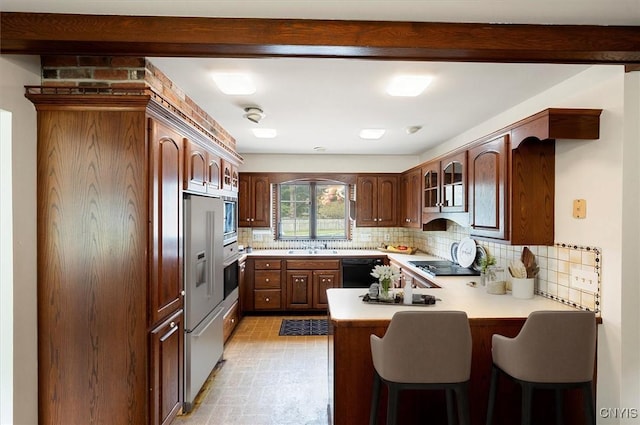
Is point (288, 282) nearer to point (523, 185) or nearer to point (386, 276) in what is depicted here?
point (386, 276)

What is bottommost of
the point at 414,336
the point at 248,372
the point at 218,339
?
the point at 248,372

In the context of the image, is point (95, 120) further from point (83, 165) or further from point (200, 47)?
point (200, 47)

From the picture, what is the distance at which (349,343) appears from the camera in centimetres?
198

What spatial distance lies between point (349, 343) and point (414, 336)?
18.7 inches

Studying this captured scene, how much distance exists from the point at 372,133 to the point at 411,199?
133 cm

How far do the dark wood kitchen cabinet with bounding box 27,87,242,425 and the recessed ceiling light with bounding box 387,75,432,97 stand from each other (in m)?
1.54

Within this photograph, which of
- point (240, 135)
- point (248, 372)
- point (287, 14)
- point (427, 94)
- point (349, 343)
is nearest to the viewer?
point (287, 14)

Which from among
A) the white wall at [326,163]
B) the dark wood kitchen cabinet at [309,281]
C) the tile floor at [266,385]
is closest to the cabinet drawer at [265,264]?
the dark wood kitchen cabinet at [309,281]

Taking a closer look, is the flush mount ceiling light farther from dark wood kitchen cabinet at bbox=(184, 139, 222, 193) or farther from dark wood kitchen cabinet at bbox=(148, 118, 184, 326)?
dark wood kitchen cabinet at bbox=(148, 118, 184, 326)

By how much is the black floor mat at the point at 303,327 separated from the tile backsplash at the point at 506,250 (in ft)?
4.29

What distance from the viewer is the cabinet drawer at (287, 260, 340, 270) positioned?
15.2ft

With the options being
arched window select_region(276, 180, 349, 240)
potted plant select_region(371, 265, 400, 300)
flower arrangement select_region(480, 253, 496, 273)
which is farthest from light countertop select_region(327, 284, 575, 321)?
arched window select_region(276, 180, 349, 240)

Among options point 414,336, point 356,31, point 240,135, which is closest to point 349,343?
point 414,336

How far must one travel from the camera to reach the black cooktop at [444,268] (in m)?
3.29
